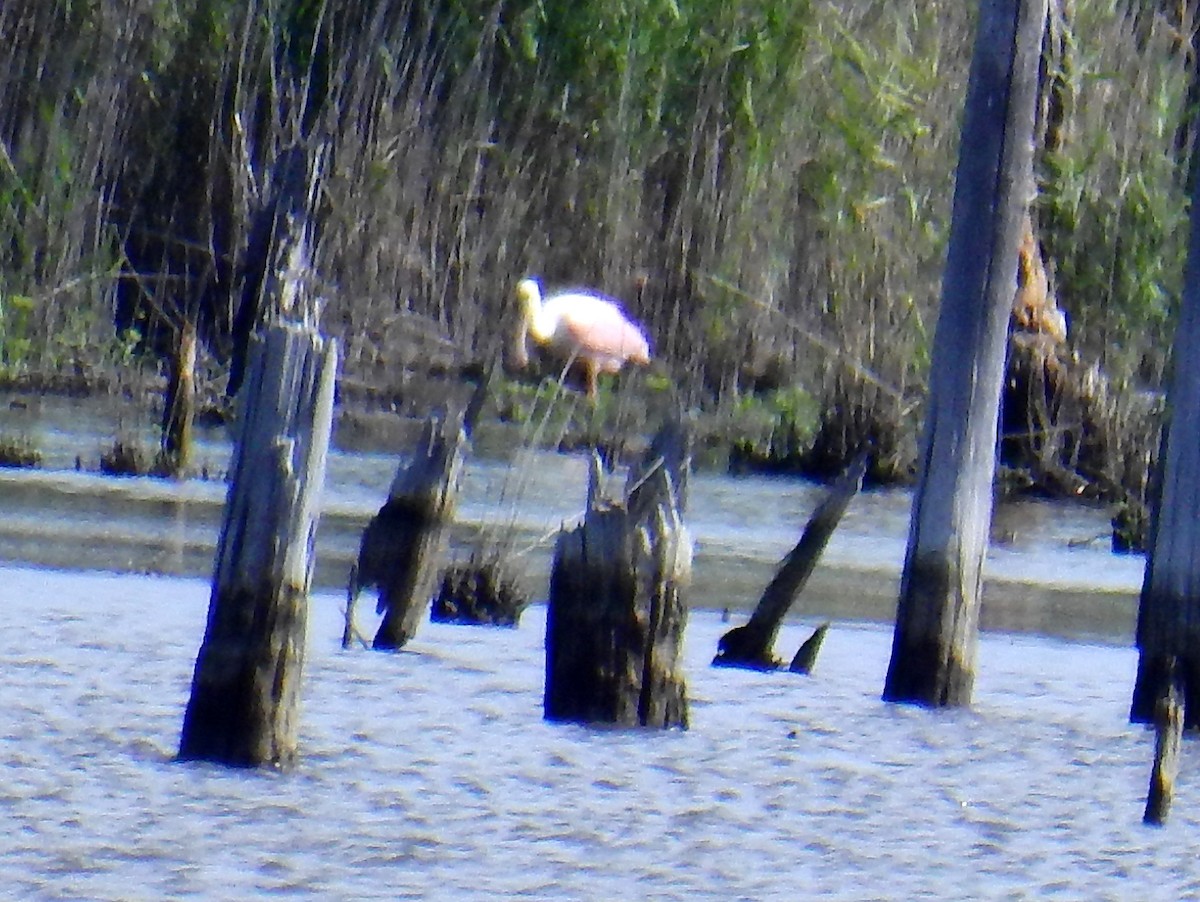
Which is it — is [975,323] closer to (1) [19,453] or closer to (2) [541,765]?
(2) [541,765]

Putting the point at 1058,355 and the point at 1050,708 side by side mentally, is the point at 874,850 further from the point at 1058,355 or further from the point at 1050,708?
the point at 1058,355

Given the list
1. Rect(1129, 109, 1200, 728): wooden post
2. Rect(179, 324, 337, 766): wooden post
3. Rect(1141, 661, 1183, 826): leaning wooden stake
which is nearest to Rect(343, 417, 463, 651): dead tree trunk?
Rect(179, 324, 337, 766): wooden post

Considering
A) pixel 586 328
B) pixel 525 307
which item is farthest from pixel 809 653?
pixel 525 307

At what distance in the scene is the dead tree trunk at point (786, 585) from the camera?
889cm

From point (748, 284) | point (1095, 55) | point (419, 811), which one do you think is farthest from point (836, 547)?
point (419, 811)

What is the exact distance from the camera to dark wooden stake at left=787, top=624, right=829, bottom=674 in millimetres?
8977

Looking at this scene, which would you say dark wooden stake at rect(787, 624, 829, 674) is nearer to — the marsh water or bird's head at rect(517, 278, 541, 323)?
the marsh water

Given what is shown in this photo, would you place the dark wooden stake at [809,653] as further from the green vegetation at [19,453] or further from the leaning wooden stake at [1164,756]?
the green vegetation at [19,453]

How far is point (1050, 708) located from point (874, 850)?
8.15 ft

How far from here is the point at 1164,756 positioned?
650cm

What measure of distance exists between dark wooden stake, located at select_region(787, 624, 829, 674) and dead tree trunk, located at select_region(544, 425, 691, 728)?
118 cm

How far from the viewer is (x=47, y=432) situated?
14.8 meters

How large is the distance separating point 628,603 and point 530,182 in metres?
10.7

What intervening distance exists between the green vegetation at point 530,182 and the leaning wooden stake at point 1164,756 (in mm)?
8671
